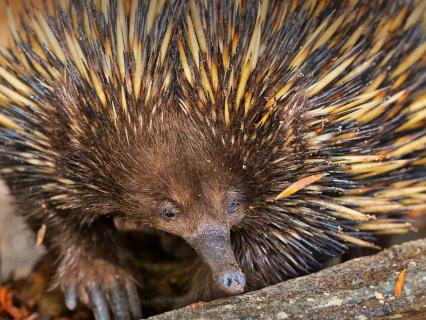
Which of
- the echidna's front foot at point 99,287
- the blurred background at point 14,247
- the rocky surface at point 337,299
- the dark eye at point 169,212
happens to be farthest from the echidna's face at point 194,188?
the blurred background at point 14,247

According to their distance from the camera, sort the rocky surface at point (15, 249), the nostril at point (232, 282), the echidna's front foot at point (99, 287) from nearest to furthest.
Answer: the nostril at point (232, 282) → the echidna's front foot at point (99, 287) → the rocky surface at point (15, 249)

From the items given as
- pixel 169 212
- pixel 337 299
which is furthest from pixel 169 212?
pixel 337 299

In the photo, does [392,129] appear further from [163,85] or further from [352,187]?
[163,85]

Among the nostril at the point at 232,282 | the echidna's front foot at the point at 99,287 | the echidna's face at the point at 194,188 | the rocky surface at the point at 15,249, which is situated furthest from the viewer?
the rocky surface at the point at 15,249

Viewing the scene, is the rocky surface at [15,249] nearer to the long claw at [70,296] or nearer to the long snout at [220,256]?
the long claw at [70,296]

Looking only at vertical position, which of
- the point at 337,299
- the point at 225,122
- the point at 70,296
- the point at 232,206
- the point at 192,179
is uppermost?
the point at 225,122

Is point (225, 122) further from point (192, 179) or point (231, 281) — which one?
point (231, 281)

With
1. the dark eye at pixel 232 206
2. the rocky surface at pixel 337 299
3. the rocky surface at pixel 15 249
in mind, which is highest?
the rocky surface at pixel 15 249

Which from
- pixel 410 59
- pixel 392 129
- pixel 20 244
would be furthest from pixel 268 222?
pixel 20 244
